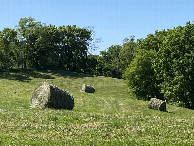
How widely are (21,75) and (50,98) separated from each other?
65.1 metres

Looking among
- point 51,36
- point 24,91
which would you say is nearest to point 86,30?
point 51,36

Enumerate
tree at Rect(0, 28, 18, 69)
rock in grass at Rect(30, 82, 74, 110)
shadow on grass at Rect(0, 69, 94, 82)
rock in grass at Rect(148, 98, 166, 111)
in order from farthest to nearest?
1. tree at Rect(0, 28, 18, 69)
2. shadow on grass at Rect(0, 69, 94, 82)
3. rock in grass at Rect(148, 98, 166, 111)
4. rock in grass at Rect(30, 82, 74, 110)

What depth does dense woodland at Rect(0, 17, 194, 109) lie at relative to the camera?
164ft

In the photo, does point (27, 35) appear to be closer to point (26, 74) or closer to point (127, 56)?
point (26, 74)

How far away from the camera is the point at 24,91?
4316 centimetres

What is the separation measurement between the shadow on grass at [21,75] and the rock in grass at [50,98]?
55706mm

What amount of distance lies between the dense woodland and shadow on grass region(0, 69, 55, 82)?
549 centimetres

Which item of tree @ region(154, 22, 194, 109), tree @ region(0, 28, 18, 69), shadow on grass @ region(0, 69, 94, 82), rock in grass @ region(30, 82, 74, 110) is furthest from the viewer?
tree @ region(0, 28, 18, 69)

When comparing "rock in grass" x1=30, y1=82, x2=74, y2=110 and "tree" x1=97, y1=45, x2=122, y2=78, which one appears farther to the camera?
"tree" x1=97, y1=45, x2=122, y2=78

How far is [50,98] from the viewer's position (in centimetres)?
2689

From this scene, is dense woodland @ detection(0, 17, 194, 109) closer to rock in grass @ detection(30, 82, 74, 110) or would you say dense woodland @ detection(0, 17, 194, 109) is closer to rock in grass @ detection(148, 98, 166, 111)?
rock in grass @ detection(148, 98, 166, 111)

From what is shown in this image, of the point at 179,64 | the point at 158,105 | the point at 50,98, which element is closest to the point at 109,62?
the point at 179,64

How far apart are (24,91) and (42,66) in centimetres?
7037

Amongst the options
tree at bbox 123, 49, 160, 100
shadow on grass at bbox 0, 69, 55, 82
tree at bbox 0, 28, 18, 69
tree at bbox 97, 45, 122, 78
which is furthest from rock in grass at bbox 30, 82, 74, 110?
tree at bbox 97, 45, 122, 78
